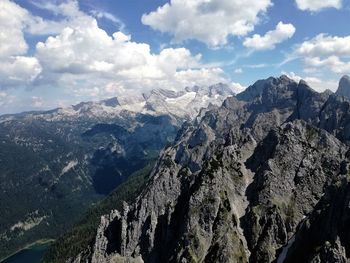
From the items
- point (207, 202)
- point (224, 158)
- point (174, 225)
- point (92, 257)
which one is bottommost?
point (92, 257)

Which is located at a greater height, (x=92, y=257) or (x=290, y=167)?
(x=290, y=167)

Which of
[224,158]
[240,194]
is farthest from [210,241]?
[224,158]

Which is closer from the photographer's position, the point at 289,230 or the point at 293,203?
the point at 289,230

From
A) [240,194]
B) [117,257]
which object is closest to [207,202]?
[240,194]

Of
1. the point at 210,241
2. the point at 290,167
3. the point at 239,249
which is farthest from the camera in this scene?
the point at 290,167

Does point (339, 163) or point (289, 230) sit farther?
point (339, 163)

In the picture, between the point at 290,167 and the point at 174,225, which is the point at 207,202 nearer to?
the point at 174,225

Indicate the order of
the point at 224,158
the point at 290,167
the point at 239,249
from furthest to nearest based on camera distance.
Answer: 1. the point at 224,158
2. the point at 290,167
3. the point at 239,249

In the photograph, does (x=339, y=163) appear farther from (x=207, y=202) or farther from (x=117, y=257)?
(x=117, y=257)

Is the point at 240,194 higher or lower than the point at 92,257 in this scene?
higher
